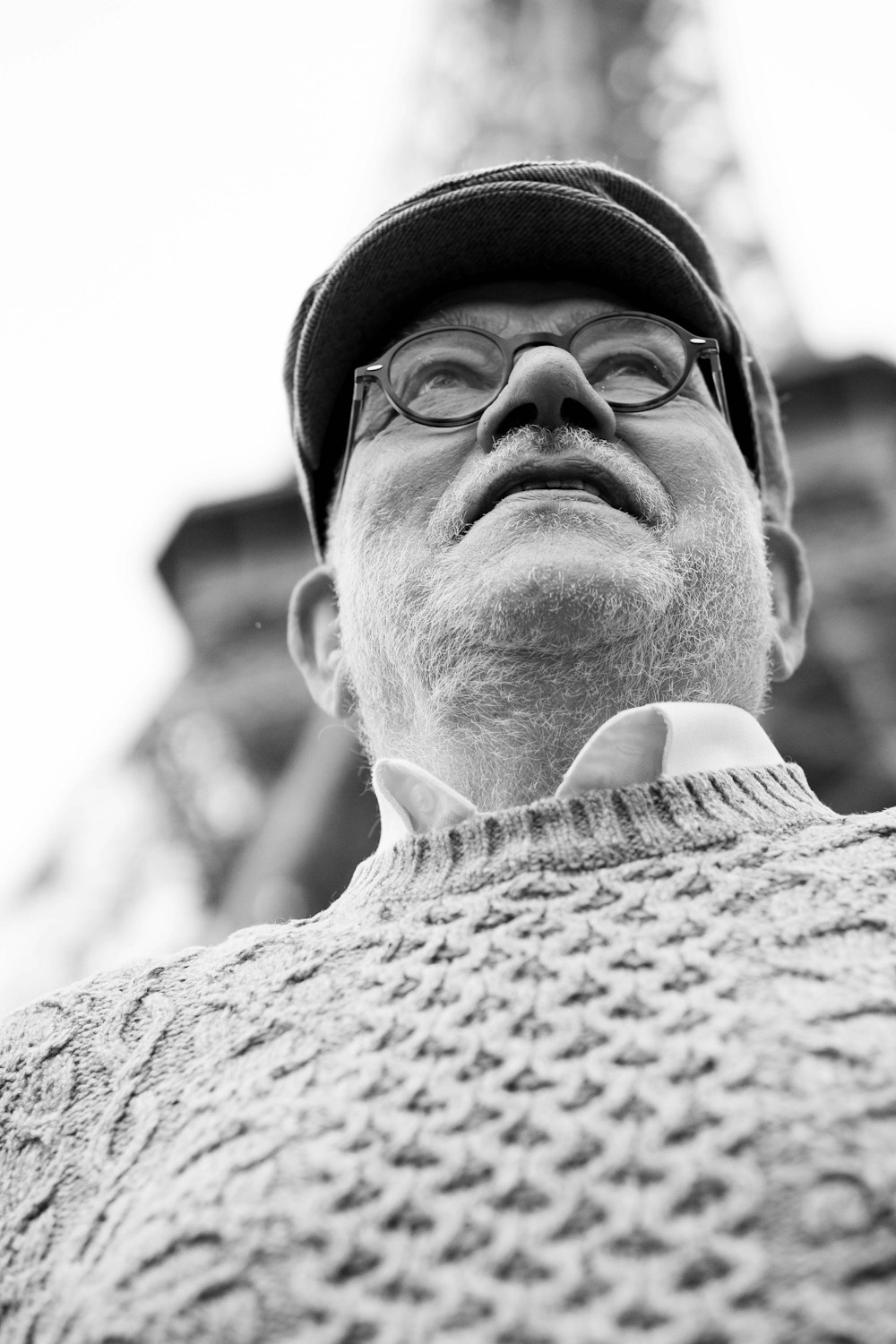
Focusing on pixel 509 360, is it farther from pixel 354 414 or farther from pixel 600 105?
pixel 600 105

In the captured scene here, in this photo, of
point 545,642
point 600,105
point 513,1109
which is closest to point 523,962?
point 513,1109

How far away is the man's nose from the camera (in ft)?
6.01

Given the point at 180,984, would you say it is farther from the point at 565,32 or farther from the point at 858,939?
the point at 565,32

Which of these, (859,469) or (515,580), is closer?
(515,580)

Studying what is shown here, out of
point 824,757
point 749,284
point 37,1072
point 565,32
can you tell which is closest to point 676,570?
point 37,1072

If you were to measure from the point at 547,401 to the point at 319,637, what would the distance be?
0.80 meters

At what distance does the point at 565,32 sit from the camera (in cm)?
1481

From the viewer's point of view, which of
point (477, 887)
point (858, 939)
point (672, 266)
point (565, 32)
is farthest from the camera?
point (565, 32)

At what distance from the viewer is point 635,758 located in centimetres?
147

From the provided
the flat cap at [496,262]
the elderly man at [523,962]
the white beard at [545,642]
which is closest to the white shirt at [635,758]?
the elderly man at [523,962]

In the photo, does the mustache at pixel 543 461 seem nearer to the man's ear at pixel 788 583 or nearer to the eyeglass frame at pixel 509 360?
the eyeglass frame at pixel 509 360

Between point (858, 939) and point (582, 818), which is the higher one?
point (582, 818)

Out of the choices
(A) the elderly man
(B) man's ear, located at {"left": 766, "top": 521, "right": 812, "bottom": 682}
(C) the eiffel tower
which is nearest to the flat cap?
(A) the elderly man

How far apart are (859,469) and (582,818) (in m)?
9.28
